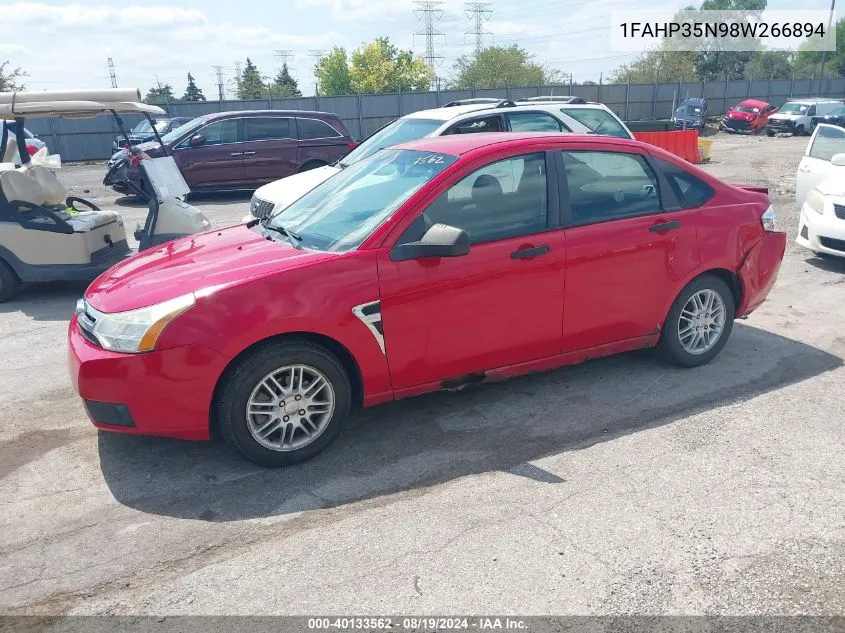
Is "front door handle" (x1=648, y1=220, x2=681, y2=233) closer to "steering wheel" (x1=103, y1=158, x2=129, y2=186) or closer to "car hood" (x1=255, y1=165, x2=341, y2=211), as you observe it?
"car hood" (x1=255, y1=165, x2=341, y2=211)

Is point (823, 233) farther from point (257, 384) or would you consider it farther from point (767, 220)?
point (257, 384)

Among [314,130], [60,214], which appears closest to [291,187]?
[60,214]

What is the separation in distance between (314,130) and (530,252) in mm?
11628

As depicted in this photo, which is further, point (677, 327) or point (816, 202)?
point (816, 202)

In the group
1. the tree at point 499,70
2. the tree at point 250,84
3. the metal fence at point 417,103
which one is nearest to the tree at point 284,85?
the tree at point 250,84

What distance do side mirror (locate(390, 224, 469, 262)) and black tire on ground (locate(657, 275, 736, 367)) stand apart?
196 cm

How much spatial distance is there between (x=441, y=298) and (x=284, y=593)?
1852 mm

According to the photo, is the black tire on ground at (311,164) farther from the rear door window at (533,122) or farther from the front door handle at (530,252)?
the front door handle at (530,252)

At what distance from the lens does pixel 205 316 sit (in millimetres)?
3607

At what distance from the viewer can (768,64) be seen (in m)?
79.0

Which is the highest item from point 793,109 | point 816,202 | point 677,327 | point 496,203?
point 793,109

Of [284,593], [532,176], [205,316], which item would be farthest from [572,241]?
[284,593]

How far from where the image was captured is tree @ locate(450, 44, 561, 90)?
65.2 metres

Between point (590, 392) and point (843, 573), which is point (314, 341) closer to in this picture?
point (590, 392)
